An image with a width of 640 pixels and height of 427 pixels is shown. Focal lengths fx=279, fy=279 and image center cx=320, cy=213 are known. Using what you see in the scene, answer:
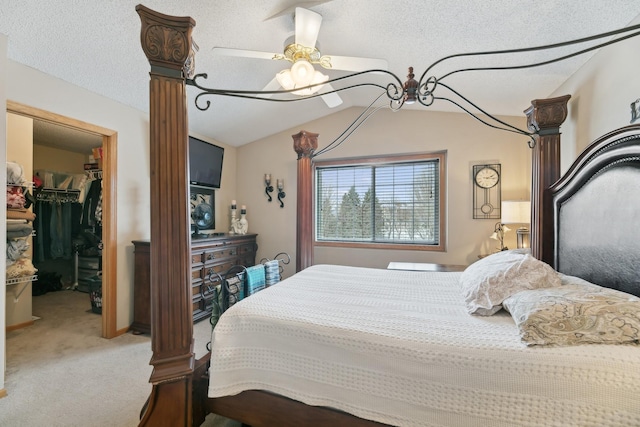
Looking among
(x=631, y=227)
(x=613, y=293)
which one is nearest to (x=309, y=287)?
(x=613, y=293)

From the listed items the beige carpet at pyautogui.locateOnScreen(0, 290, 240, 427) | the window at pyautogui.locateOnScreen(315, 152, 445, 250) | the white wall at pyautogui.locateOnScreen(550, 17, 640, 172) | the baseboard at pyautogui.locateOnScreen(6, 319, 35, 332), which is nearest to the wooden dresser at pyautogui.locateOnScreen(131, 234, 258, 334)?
the beige carpet at pyautogui.locateOnScreen(0, 290, 240, 427)

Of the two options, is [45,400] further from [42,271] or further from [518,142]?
[518,142]

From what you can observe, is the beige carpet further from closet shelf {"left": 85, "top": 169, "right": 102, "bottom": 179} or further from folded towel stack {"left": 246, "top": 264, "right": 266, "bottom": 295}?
closet shelf {"left": 85, "top": 169, "right": 102, "bottom": 179}

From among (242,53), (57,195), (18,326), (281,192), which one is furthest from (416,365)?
(57,195)

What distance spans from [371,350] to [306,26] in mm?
1893

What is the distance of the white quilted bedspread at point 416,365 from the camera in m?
0.92

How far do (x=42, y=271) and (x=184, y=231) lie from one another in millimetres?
5248

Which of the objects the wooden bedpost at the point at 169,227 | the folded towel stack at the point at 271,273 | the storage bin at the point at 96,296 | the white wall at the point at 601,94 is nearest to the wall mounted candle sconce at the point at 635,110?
the white wall at the point at 601,94

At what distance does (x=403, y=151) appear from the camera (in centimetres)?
369

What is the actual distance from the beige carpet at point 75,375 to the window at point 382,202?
2.22m

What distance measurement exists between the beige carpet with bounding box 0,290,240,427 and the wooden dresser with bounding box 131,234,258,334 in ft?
0.60

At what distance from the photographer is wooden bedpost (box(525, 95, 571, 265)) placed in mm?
1998

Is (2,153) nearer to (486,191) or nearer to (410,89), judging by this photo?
(410,89)

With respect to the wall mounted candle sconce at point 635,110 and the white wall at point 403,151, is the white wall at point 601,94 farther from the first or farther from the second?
the white wall at point 403,151
